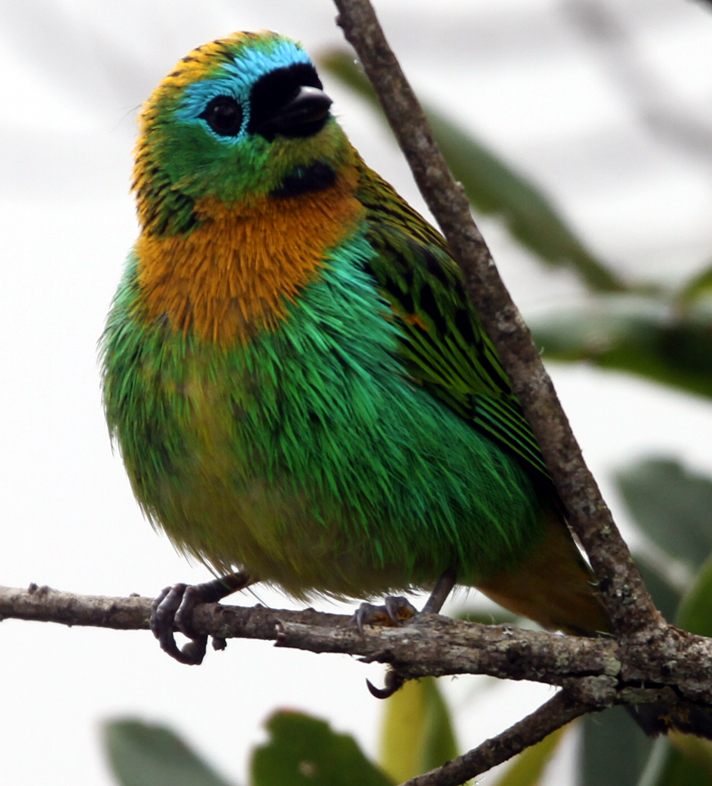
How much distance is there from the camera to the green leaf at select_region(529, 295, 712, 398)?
3.73 m

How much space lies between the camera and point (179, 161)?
3.36 metres

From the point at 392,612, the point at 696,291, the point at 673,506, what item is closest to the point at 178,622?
the point at 392,612

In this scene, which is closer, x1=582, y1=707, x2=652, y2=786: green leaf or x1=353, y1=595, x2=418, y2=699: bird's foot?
x1=353, y1=595, x2=418, y2=699: bird's foot

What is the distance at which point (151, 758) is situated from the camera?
3.30 meters

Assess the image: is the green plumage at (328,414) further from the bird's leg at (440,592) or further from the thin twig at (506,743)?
the thin twig at (506,743)

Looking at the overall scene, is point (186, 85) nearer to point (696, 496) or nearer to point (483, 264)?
point (483, 264)


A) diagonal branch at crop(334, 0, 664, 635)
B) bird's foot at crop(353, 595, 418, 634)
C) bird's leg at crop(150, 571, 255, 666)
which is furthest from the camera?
bird's leg at crop(150, 571, 255, 666)

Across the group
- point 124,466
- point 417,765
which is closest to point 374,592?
point 417,765

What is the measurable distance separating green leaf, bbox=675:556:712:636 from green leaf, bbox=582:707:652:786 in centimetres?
50

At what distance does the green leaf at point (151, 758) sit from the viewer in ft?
10.7

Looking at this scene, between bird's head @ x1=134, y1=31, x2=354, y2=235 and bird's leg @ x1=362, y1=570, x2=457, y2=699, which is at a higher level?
bird's head @ x1=134, y1=31, x2=354, y2=235

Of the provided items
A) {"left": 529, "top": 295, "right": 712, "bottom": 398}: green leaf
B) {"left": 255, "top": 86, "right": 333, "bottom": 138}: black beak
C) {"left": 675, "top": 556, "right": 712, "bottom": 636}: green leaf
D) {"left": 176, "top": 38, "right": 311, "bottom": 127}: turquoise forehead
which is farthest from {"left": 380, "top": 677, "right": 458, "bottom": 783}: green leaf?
{"left": 176, "top": 38, "right": 311, "bottom": 127}: turquoise forehead

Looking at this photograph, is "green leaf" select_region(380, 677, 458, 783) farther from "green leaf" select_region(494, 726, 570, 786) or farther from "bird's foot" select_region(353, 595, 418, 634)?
"bird's foot" select_region(353, 595, 418, 634)

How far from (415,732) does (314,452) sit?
1062 millimetres
